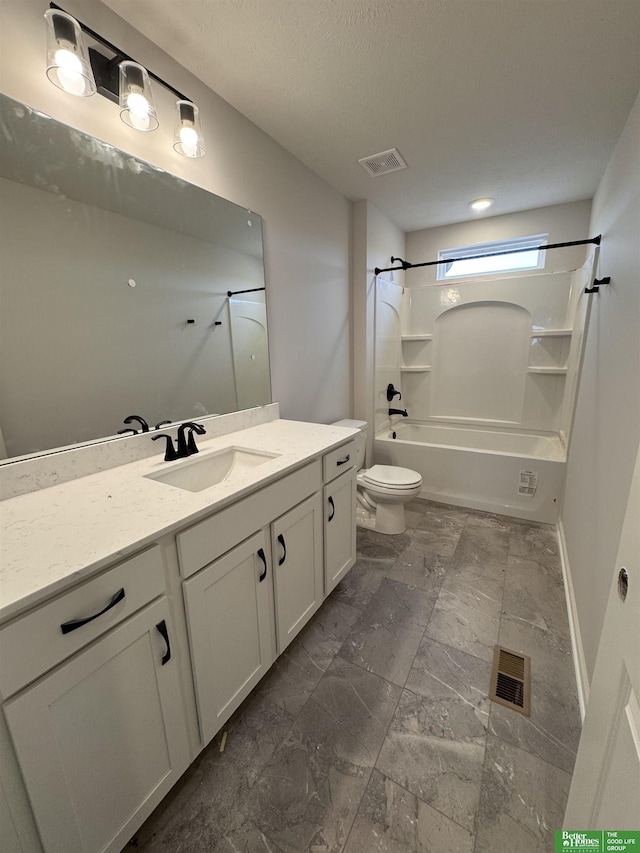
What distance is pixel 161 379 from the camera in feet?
4.93

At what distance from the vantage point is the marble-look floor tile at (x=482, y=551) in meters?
2.11

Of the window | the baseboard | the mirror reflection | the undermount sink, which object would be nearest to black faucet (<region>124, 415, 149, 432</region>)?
the mirror reflection

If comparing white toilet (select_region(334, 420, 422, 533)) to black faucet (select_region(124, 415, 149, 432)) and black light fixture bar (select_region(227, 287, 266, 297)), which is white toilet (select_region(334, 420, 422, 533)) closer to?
black light fixture bar (select_region(227, 287, 266, 297))

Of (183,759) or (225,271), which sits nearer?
(183,759)

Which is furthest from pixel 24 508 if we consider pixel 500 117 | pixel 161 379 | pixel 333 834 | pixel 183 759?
pixel 500 117

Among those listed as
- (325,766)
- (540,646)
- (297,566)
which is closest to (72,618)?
(297,566)

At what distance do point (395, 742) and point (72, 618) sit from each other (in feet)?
3.81

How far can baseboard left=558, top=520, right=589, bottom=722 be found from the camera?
1.31 m

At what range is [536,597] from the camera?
1.87 metres

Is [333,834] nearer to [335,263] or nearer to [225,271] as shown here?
[225,271]

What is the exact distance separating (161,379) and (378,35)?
5.37 feet

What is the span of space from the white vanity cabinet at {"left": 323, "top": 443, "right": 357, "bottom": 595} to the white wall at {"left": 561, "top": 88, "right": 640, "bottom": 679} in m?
1.06

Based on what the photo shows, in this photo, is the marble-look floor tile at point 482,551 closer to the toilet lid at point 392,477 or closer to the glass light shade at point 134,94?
the toilet lid at point 392,477

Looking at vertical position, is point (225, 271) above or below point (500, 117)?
below
